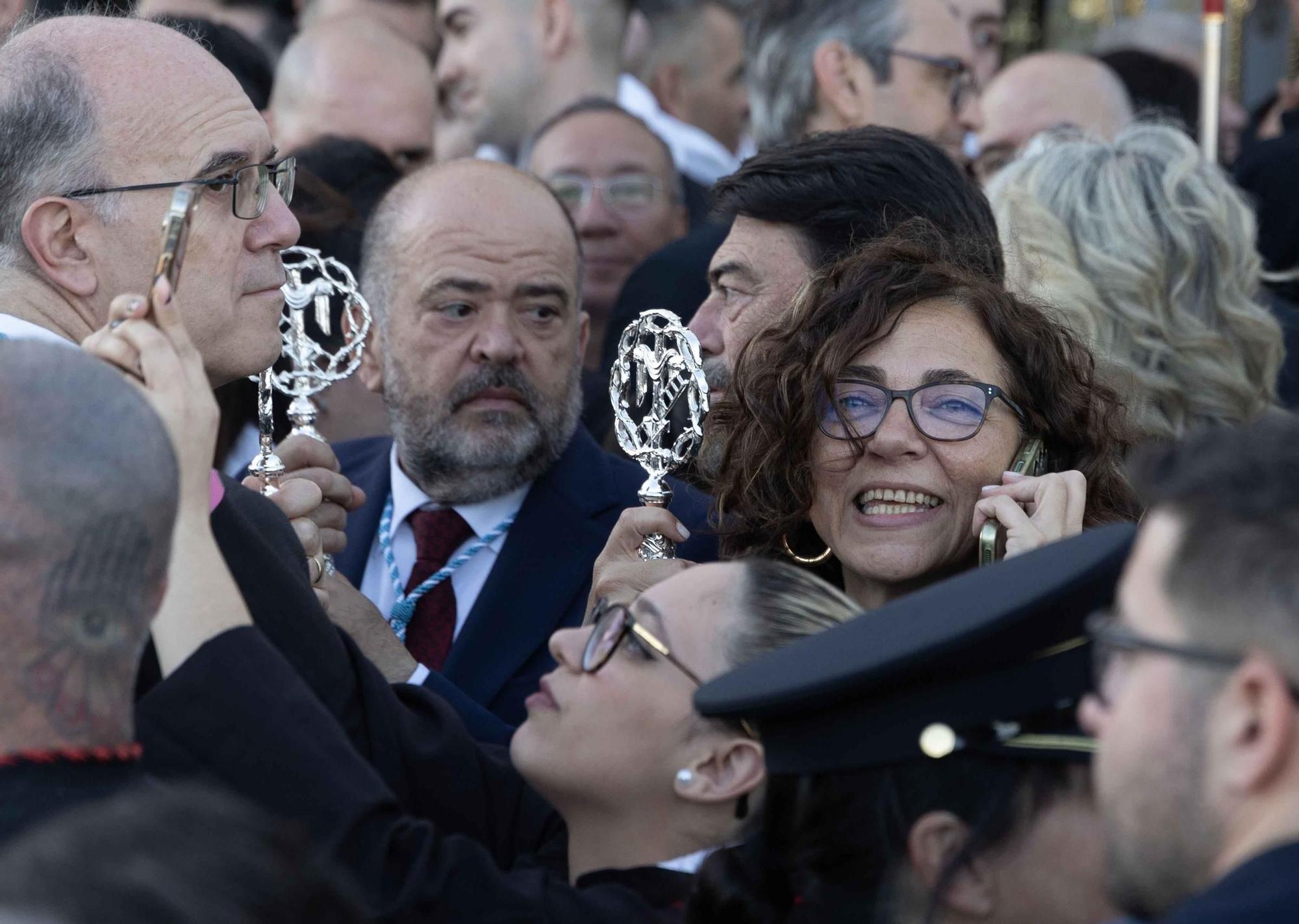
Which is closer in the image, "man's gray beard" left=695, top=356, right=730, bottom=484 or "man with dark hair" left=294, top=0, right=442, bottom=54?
"man's gray beard" left=695, top=356, right=730, bottom=484

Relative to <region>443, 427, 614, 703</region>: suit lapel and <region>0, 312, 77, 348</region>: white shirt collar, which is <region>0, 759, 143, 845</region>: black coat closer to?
<region>0, 312, 77, 348</region>: white shirt collar

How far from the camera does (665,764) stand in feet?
8.34

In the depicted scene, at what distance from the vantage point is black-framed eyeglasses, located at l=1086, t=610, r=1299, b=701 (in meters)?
1.67

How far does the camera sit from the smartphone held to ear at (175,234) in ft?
8.63

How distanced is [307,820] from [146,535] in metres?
0.52

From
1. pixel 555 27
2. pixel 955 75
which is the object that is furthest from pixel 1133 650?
pixel 555 27

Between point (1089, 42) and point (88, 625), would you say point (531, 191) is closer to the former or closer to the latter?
point (88, 625)

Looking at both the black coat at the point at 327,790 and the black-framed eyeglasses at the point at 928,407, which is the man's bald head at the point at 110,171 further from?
the black-framed eyeglasses at the point at 928,407

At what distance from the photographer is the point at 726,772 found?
2523 millimetres

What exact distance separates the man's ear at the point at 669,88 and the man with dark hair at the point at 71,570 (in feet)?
21.1

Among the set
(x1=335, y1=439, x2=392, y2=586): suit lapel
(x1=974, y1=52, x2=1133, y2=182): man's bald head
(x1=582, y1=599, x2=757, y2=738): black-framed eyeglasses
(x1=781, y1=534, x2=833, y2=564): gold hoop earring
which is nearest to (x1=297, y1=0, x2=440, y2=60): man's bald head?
(x1=974, y1=52, x2=1133, y2=182): man's bald head

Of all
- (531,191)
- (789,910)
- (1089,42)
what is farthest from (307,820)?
(1089,42)

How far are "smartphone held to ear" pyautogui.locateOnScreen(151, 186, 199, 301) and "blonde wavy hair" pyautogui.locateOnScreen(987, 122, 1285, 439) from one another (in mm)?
1962

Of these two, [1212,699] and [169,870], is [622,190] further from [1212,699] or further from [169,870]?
[169,870]
